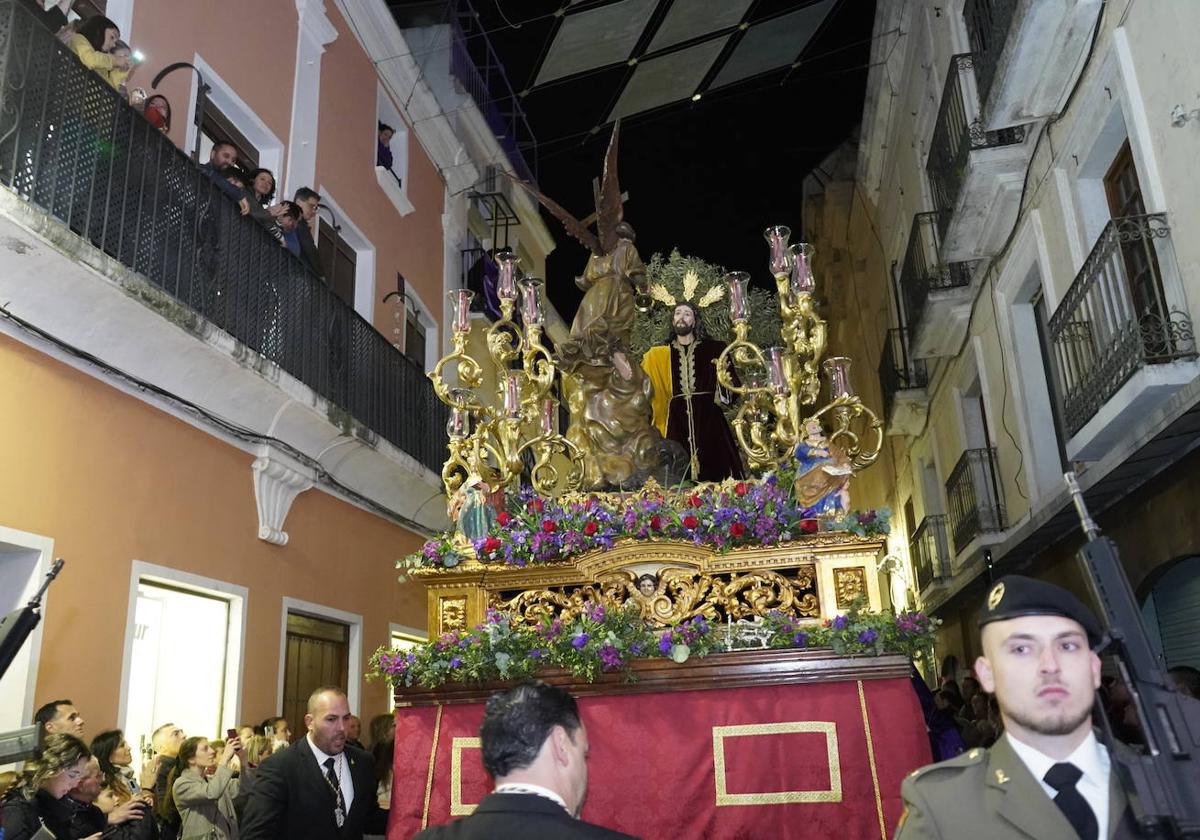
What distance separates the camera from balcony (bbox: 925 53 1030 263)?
861cm

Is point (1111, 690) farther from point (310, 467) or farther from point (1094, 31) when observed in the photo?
point (310, 467)

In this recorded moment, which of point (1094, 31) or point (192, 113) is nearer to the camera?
point (1094, 31)

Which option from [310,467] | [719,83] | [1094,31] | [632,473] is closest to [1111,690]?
[632,473]

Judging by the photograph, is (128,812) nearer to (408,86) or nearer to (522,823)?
(522,823)

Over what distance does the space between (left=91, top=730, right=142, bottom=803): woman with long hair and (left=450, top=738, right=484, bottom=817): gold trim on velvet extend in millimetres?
1610

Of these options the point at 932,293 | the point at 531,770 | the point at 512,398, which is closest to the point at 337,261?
the point at 512,398

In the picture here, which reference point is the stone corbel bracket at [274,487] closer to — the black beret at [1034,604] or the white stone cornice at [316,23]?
the white stone cornice at [316,23]

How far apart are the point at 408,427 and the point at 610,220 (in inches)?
204

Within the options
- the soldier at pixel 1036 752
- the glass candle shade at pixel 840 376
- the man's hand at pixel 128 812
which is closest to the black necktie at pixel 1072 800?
the soldier at pixel 1036 752

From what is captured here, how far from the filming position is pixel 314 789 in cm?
436

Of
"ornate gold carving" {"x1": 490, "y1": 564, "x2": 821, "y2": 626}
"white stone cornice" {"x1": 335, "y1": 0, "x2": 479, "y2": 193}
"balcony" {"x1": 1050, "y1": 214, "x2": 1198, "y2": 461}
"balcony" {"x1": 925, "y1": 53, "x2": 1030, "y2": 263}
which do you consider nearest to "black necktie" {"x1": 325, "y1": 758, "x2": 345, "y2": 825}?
"ornate gold carving" {"x1": 490, "y1": 564, "x2": 821, "y2": 626}

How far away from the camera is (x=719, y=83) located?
49.4ft

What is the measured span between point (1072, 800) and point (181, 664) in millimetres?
7332

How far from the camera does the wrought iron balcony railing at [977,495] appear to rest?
33.2 feet
